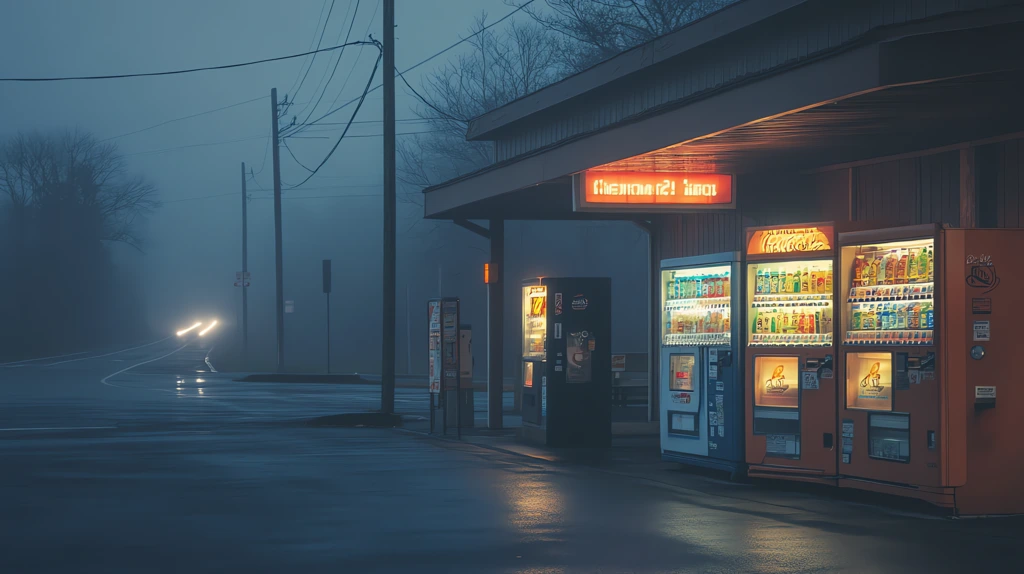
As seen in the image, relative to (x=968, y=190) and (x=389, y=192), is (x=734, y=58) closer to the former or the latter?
(x=968, y=190)

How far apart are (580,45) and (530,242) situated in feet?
123

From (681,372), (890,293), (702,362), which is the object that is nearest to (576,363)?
(681,372)

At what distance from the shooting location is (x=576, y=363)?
17.1 meters

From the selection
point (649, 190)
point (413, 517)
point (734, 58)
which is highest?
point (734, 58)

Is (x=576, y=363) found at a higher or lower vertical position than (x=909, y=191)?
lower

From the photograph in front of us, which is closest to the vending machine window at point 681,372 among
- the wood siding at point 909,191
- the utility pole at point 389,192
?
the wood siding at point 909,191

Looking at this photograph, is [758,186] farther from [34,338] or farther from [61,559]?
[34,338]

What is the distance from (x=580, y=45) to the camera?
4516 cm

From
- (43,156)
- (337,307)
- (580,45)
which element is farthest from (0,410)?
(337,307)

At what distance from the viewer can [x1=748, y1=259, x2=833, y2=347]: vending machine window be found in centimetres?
1217

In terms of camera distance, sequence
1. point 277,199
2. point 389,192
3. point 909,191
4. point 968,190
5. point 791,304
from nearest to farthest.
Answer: point 968,190, point 791,304, point 909,191, point 389,192, point 277,199

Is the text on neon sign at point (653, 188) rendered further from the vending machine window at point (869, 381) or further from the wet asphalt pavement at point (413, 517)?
the vending machine window at point (869, 381)

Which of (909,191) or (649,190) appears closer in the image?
(909,191)

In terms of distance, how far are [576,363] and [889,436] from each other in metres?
6.55
